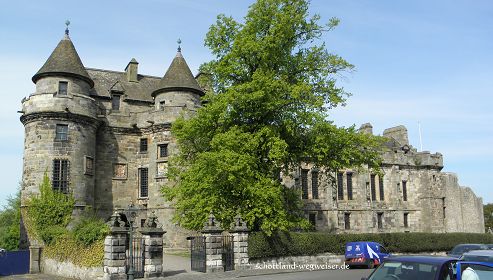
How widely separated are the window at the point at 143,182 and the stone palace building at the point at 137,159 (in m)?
0.08

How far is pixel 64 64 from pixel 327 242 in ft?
71.7

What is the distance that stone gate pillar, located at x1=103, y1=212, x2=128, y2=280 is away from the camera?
19.5 metres

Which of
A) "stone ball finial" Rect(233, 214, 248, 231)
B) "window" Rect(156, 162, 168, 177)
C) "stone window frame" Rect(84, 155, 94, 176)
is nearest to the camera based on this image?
"stone ball finial" Rect(233, 214, 248, 231)

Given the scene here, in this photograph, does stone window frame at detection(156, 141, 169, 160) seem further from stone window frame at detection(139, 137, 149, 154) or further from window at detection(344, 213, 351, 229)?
window at detection(344, 213, 351, 229)

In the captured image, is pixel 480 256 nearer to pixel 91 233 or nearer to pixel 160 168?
pixel 91 233

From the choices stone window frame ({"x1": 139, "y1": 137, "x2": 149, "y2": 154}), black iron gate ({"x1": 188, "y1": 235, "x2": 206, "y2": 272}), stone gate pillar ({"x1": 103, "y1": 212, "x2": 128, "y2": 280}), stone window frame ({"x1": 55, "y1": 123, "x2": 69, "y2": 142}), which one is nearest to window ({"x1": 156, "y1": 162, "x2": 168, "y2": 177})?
stone window frame ({"x1": 139, "y1": 137, "x2": 149, "y2": 154})

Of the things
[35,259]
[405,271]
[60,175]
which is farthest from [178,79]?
[405,271]

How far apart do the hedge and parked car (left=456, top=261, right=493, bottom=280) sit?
55.5 feet

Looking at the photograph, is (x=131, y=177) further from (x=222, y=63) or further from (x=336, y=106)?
(x=336, y=106)

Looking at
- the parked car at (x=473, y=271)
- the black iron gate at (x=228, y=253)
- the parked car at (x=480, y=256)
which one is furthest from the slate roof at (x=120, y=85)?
the parked car at (x=473, y=271)

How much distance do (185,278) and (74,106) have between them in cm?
1699

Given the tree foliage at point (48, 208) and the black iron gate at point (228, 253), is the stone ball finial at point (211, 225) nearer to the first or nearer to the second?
the black iron gate at point (228, 253)

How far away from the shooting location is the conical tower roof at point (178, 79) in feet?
116

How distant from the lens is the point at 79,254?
73.7 ft
